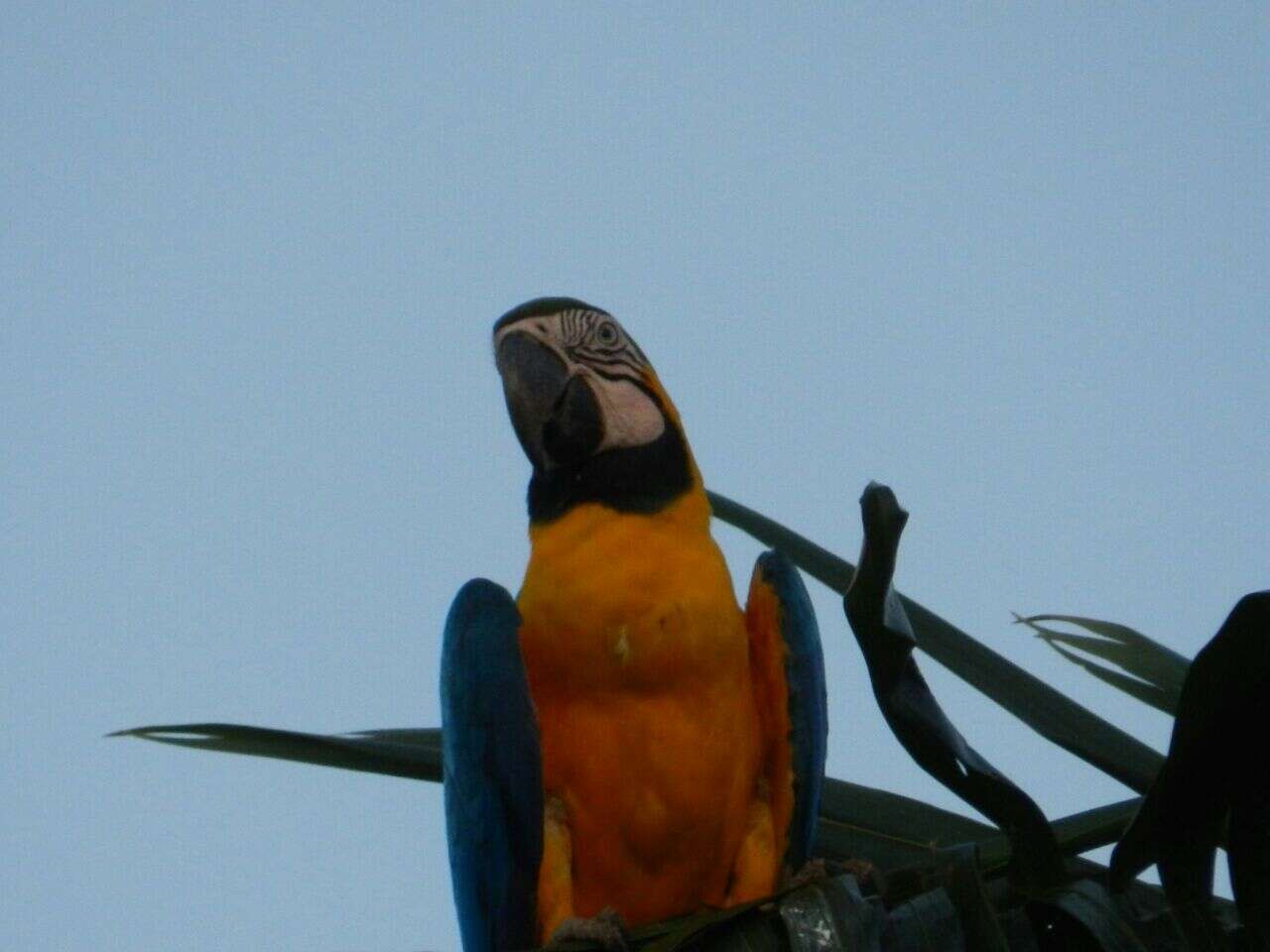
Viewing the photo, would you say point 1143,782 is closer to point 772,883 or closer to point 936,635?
point 936,635

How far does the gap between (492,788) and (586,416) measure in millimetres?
795

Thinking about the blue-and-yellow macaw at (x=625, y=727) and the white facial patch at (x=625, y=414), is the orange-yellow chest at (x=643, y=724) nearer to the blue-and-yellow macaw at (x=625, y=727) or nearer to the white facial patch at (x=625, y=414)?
the blue-and-yellow macaw at (x=625, y=727)

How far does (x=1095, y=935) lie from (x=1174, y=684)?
76cm

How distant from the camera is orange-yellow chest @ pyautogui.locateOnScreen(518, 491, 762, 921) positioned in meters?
2.66

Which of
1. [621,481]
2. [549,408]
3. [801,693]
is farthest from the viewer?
[549,408]

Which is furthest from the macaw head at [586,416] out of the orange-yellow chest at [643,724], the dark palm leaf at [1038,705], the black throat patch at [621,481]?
the dark palm leaf at [1038,705]

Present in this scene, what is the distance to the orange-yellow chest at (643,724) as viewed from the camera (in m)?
2.66

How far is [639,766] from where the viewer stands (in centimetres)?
265

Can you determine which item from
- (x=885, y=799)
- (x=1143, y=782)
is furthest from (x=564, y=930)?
(x=1143, y=782)

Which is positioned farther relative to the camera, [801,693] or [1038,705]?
[801,693]

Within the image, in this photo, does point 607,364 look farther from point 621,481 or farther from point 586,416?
point 621,481

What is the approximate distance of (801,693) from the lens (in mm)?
2824

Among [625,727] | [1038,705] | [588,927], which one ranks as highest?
[1038,705]

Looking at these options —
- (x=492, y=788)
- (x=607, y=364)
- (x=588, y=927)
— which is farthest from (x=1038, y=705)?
(x=607, y=364)
